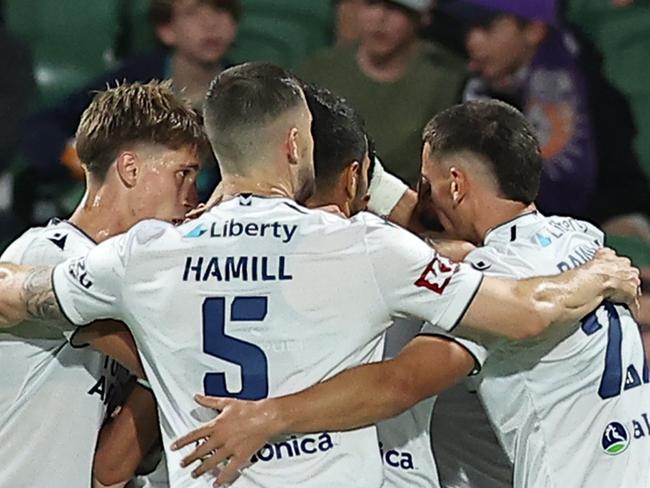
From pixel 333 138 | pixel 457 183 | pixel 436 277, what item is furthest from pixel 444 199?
pixel 436 277

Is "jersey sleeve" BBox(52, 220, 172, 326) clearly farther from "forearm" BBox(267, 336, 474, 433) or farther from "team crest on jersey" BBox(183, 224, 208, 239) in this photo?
"forearm" BBox(267, 336, 474, 433)

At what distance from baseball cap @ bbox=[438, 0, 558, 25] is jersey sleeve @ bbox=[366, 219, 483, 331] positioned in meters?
4.95

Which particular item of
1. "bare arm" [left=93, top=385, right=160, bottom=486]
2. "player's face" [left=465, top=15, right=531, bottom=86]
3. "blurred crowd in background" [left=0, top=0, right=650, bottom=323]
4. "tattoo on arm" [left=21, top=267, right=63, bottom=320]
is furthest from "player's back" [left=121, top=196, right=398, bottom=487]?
"player's face" [left=465, top=15, right=531, bottom=86]

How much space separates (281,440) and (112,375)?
25.7 inches

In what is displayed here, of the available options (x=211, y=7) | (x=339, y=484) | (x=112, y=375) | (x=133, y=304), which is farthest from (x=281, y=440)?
(x=211, y=7)

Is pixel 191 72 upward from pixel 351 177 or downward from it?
downward

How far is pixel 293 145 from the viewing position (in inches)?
120

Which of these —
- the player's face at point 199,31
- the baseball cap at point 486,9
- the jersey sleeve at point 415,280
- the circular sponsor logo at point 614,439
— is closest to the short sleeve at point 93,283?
the jersey sleeve at point 415,280

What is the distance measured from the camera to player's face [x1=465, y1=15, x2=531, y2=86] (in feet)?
25.3

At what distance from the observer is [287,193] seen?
10.1 feet

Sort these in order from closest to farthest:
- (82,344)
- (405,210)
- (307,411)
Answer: (307,411)
(82,344)
(405,210)

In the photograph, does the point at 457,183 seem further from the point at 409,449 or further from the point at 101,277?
the point at 101,277

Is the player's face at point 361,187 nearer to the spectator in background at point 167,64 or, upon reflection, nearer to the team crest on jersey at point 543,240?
the team crest on jersey at point 543,240

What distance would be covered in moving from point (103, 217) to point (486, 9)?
475 centimetres
